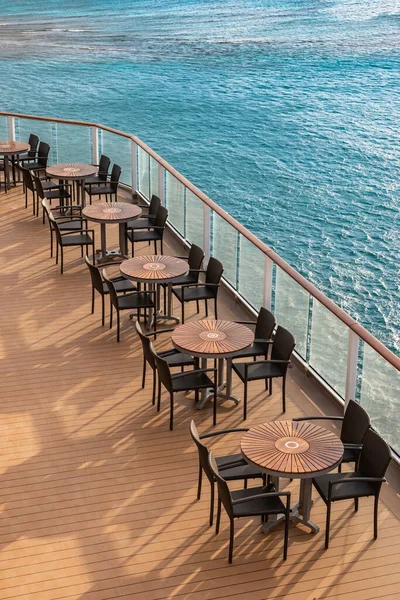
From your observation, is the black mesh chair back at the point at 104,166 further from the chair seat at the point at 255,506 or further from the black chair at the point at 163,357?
the chair seat at the point at 255,506

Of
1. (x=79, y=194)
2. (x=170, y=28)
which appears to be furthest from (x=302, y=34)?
(x=79, y=194)

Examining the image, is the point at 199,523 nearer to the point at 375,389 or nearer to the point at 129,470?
the point at 129,470

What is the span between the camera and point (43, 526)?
20.3ft

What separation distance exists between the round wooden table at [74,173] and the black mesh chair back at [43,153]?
49.1 inches

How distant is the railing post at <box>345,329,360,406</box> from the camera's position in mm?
7363

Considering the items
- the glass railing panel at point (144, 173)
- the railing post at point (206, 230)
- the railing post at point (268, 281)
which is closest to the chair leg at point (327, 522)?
the railing post at point (268, 281)

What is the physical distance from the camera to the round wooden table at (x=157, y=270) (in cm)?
906

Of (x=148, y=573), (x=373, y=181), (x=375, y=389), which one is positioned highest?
(x=375, y=389)

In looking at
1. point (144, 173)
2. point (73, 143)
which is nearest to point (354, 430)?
point (144, 173)

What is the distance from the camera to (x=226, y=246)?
1031cm

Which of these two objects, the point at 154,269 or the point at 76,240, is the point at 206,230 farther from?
the point at 154,269

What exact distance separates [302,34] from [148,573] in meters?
54.4

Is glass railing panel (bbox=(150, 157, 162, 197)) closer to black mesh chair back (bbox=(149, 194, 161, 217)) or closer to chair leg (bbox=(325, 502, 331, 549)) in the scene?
black mesh chair back (bbox=(149, 194, 161, 217))

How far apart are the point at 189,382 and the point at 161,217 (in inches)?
162
